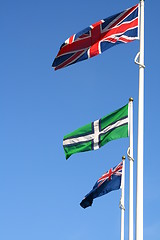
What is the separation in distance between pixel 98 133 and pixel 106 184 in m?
7.20

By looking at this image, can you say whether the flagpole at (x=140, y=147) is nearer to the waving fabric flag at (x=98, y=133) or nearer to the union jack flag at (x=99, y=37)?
the union jack flag at (x=99, y=37)

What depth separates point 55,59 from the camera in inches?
781

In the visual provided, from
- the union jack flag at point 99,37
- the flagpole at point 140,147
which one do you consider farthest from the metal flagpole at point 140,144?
the union jack flag at point 99,37

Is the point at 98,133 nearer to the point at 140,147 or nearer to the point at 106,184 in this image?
the point at 140,147

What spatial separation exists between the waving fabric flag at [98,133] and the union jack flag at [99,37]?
7.87 ft

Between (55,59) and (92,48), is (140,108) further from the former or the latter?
(55,59)

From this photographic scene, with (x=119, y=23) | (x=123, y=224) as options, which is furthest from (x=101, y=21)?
(x=123, y=224)

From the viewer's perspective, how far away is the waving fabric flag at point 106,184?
2549cm

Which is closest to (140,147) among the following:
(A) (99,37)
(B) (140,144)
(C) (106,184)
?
(B) (140,144)

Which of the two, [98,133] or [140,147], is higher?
[98,133]

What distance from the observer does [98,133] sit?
63.3 ft

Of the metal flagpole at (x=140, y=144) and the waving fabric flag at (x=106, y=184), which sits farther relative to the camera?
the waving fabric flag at (x=106, y=184)

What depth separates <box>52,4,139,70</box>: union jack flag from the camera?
18.1 metres

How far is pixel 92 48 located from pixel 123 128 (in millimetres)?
3051
